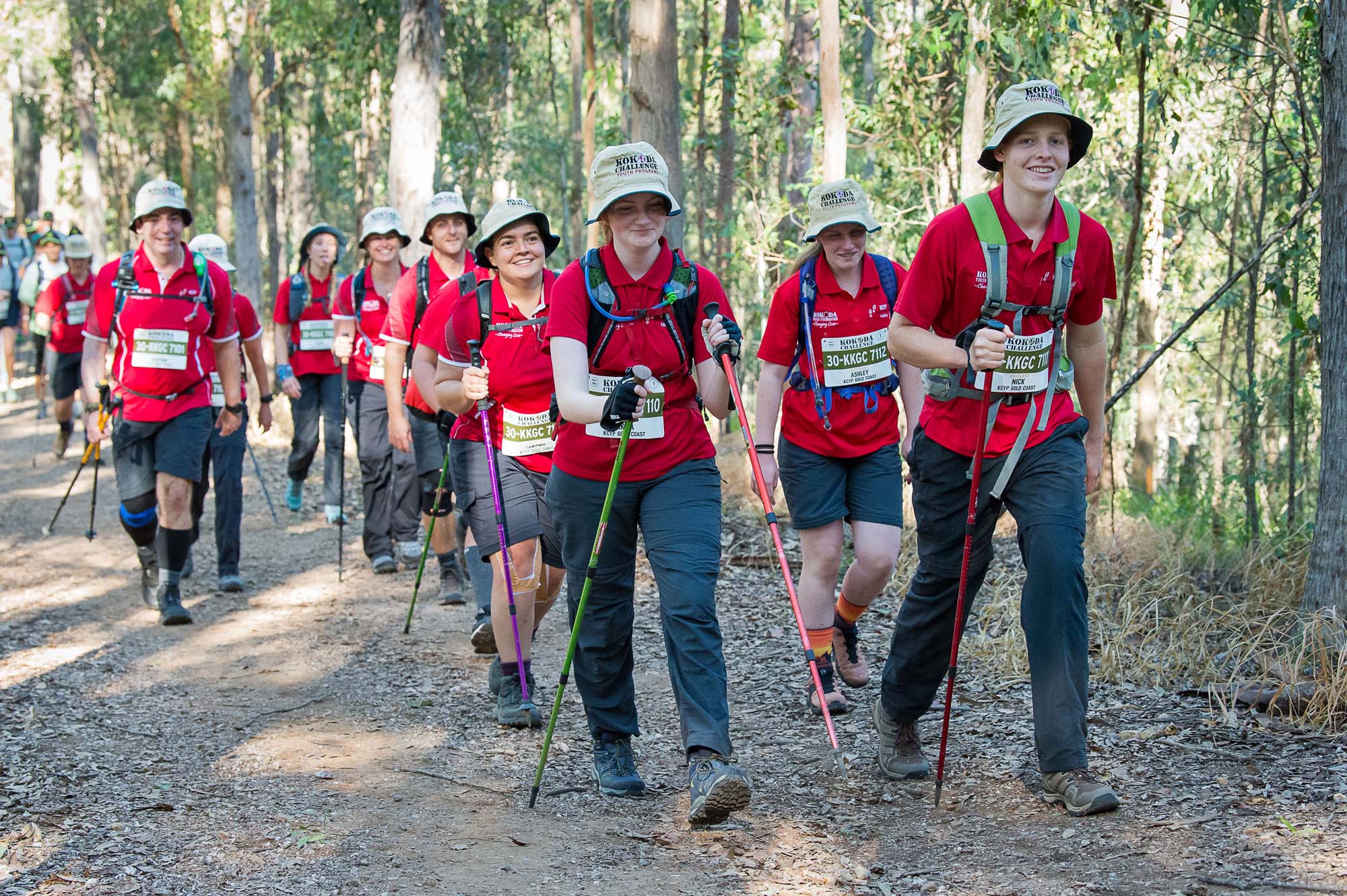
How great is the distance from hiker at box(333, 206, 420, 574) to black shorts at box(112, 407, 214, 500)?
1.53 metres

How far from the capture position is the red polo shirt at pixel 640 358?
468 centimetres

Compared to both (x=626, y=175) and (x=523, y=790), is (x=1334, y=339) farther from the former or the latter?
(x=523, y=790)

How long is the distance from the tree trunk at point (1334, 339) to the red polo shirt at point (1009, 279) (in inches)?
62.7

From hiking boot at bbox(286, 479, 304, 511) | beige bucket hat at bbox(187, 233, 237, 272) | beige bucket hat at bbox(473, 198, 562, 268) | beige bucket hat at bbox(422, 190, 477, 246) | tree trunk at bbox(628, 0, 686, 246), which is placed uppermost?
tree trunk at bbox(628, 0, 686, 246)

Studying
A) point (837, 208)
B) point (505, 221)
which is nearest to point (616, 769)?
point (505, 221)

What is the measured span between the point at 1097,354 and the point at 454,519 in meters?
5.62

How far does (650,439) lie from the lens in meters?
4.77

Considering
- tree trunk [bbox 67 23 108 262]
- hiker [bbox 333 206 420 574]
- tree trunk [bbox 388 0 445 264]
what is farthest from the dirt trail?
tree trunk [bbox 67 23 108 262]

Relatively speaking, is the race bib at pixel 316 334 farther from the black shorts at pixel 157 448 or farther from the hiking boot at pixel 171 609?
the hiking boot at pixel 171 609

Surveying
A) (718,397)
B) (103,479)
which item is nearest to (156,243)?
(718,397)

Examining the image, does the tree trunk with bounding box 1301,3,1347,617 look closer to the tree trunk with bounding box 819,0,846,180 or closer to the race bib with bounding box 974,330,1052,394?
the race bib with bounding box 974,330,1052,394

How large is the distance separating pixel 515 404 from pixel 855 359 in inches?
60.0

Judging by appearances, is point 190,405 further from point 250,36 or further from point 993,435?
point 250,36

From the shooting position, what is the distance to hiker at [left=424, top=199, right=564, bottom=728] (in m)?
6.07
